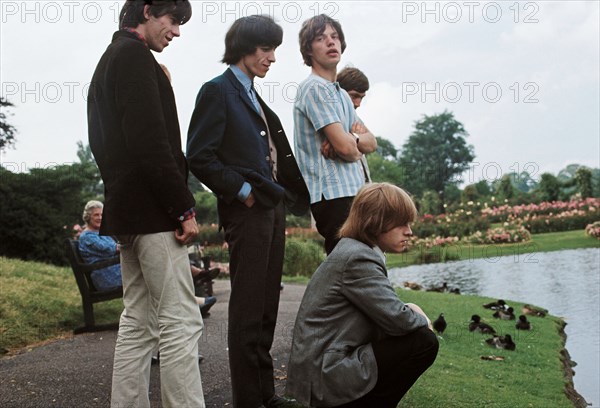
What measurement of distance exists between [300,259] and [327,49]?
10.7 meters

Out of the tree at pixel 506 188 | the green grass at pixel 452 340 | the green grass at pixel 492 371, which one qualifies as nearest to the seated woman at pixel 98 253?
the green grass at pixel 452 340

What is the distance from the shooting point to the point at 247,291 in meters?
3.20

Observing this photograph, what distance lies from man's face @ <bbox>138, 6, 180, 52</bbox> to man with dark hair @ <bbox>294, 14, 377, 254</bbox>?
2.94 ft

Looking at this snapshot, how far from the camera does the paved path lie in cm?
395

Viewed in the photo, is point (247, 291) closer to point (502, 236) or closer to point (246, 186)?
point (246, 186)

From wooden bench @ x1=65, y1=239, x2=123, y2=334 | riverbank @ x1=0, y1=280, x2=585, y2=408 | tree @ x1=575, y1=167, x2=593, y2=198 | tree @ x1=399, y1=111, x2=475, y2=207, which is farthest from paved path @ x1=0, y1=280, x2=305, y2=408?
tree @ x1=399, y1=111, x2=475, y2=207

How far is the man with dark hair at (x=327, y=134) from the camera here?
3521 millimetres

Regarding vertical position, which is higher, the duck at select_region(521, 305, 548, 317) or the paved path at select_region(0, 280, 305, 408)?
the paved path at select_region(0, 280, 305, 408)

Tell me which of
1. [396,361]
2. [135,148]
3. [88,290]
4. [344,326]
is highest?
[135,148]

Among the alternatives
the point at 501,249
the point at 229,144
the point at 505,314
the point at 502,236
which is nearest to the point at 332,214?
the point at 229,144

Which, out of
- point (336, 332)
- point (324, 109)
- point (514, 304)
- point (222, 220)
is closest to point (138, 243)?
point (222, 220)

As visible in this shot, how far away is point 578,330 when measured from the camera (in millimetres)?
7383

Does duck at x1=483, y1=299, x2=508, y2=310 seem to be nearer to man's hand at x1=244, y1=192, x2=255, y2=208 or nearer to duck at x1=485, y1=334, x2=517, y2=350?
duck at x1=485, y1=334, x2=517, y2=350

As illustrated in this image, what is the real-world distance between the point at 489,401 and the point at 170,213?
2404 mm
